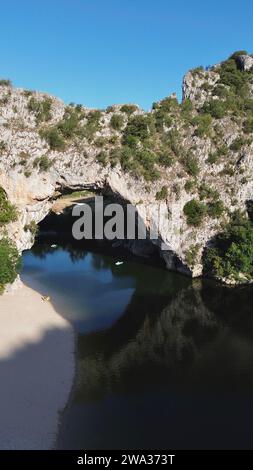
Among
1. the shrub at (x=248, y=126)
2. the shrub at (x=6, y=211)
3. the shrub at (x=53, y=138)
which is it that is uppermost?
the shrub at (x=248, y=126)

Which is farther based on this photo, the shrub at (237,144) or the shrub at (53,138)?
the shrub at (237,144)

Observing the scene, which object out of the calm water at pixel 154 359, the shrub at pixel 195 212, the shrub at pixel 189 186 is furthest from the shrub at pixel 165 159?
the calm water at pixel 154 359

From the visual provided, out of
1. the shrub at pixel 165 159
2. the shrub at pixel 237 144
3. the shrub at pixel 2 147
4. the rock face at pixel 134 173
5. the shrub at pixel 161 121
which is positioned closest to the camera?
the shrub at pixel 2 147

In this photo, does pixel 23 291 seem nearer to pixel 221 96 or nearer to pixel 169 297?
pixel 169 297

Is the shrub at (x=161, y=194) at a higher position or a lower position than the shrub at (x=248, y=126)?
lower

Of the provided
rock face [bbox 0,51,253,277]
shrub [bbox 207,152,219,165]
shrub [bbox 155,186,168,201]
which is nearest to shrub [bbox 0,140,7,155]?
rock face [bbox 0,51,253,277]

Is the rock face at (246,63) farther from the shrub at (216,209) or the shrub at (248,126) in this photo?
the shrub at (216,209)
